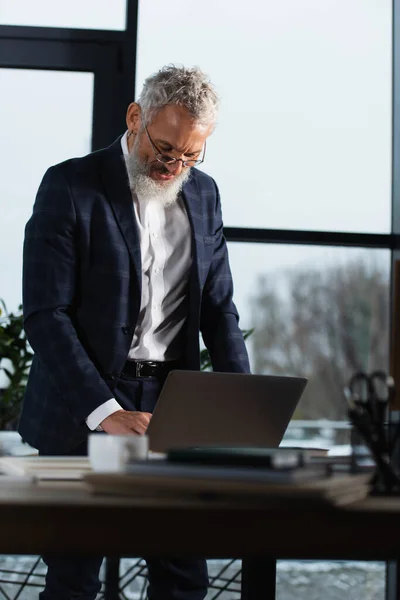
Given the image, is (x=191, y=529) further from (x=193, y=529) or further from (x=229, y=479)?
(x=229, y=479)

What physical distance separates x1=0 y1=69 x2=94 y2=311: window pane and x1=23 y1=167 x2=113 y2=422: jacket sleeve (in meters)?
1.09

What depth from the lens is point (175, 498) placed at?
1.05 meters

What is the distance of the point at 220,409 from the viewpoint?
1.67 metres

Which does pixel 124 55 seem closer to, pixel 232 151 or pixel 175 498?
pixel 232 151

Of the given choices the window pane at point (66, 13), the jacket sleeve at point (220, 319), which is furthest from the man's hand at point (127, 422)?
the window pane at point (66, 13)

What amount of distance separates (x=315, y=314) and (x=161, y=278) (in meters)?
1.37

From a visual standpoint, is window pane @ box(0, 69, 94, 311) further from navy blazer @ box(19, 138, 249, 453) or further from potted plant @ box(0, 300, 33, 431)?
navy blazer @ box(19, 138, 249, 453)

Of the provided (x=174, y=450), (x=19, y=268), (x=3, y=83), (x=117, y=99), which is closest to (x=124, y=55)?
(x=117, y=99)

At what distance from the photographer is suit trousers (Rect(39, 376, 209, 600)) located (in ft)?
7.27

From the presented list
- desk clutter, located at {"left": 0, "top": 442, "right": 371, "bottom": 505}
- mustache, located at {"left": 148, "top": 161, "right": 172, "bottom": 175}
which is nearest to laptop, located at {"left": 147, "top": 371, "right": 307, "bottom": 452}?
desk clutter, located at {"left": 0, "top": 442, "right": 371, "bottom": 505}

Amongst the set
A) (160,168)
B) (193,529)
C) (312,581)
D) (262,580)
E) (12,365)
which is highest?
(160,168)

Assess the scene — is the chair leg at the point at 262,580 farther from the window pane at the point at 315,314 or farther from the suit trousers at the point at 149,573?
the window pane at the point at 315,314

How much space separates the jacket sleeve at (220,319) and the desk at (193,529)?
4.88ft

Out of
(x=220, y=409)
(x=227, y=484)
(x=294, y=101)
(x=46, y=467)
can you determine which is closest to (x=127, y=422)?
(x=220, y=409)
